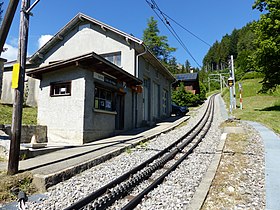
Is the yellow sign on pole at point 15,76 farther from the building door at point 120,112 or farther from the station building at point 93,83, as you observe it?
the building door at point 120,112

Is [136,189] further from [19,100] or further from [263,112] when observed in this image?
[263,112]

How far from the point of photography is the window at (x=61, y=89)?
10672mm

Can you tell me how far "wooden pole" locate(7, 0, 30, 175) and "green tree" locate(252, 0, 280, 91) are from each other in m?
18.6

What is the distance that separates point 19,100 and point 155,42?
3727 centimetres

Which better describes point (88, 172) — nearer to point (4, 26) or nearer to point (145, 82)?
point (4, 26)

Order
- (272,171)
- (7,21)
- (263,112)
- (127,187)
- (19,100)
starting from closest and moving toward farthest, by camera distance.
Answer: (127,187) < (7,21) < (272,171) < (19,100) < (263,112)

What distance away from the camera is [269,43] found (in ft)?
60.5

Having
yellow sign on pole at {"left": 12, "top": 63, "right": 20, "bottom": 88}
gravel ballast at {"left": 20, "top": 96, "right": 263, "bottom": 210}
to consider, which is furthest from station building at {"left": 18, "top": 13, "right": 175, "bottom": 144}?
yellow sign on pole at {"left": 12, "top": 63, "right": 20, "bottom": 88}

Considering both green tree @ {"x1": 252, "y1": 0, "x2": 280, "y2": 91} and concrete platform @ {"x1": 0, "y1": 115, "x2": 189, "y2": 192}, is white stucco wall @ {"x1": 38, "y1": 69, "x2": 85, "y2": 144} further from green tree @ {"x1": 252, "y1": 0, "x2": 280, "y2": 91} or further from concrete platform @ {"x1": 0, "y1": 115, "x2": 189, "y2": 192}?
green tree @ {"x1": 252, "y1": 0, "x2": 280, "y2": 91}

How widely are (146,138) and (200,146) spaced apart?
8.41 ft

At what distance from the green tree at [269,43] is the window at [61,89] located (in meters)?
16.5

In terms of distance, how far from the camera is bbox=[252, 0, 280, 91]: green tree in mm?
18844

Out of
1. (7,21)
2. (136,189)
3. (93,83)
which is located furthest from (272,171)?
(93,83)

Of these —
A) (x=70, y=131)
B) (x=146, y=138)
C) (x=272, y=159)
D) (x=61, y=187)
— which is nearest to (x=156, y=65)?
(x=146, y=138)
